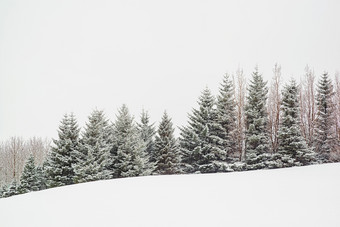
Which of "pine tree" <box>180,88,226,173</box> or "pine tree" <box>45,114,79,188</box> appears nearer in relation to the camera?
"pine tree" <box>180,88,226,173</box>

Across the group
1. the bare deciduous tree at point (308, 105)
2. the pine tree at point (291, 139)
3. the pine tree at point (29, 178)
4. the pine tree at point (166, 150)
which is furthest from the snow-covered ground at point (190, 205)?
the pine tree at point (29, 178)

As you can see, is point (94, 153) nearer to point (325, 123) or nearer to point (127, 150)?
point (127, 150)

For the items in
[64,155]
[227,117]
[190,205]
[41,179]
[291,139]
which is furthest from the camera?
[41,179]

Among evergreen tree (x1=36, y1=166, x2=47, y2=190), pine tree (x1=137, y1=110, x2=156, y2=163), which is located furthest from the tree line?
evergreen tree (x1=36, y1=166, x2=47, y2=190)

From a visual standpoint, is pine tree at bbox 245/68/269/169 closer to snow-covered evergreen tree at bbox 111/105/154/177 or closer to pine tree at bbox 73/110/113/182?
snow-covered evergreen tree at bbox 111/105/154/177

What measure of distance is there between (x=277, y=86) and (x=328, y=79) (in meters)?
4.85

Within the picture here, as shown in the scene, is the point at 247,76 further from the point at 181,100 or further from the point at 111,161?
the point at 181,100

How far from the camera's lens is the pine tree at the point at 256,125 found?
53.1 ft

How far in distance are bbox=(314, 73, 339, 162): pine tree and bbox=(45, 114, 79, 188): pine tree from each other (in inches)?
708

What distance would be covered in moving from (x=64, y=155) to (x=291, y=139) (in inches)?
613

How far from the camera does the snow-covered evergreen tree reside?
17.5 m

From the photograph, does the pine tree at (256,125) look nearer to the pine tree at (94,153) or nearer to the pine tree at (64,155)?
the pine tree at (94,153)

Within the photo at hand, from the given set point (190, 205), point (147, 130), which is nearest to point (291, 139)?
point (147, 130)

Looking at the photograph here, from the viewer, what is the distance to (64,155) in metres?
18.1
